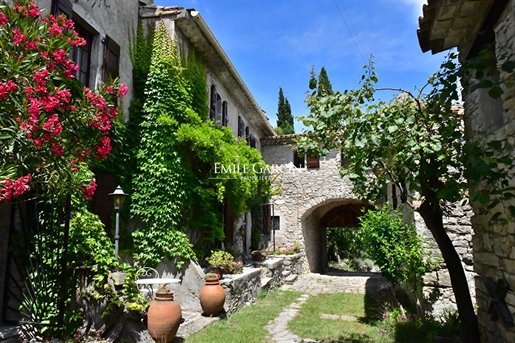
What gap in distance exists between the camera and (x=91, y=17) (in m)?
6.70

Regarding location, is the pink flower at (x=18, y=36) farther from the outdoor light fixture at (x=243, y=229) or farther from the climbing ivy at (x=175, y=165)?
the outdoor light fixture at (x=243, y=229)

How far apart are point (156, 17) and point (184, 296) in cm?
631

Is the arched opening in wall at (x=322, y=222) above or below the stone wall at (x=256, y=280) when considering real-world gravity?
above

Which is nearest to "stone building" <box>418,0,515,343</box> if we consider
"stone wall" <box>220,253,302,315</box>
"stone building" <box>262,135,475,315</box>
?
"stone wall" <box>220,253,302,315</box>

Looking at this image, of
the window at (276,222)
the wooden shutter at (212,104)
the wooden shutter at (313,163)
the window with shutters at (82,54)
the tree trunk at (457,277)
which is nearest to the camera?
the tree trunk at (457,277)

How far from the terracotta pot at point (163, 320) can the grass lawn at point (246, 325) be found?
0.37m

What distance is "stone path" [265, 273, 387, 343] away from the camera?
20.1 ft

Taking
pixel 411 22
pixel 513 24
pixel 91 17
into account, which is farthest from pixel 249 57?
pixel 513 24

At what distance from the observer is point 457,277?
4.35 meters

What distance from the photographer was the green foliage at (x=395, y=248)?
5.95m

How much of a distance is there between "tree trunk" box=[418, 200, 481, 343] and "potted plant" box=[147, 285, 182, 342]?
12.5ft

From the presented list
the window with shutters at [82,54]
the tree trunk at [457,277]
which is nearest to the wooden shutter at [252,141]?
the window with shutters at [82,54]

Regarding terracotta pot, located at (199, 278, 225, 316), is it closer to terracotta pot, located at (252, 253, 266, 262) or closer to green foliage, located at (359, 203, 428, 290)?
green foliage, located at (359, 203, 428, 290)

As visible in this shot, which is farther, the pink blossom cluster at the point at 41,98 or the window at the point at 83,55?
the window at the point at 83,55
